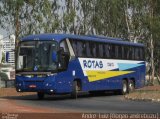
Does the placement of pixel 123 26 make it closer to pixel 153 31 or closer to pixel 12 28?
pixel 153 31

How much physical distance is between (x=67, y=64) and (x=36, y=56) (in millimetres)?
1616

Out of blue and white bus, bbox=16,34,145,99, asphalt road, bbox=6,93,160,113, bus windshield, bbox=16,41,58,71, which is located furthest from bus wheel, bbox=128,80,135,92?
bus windshield, bbox=16,41,58,71

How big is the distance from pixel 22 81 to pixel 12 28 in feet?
77.9

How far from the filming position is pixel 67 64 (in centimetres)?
2705

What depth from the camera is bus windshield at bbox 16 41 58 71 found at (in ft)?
86.3

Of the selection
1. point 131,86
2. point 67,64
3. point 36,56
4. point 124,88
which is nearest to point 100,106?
point 67,64

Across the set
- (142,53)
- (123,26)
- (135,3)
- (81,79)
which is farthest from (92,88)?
(123,26)

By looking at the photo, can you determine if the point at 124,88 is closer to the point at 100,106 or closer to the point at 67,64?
the point at 67,64

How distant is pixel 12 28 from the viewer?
5019 cm

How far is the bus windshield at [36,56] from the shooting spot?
26.3 metres

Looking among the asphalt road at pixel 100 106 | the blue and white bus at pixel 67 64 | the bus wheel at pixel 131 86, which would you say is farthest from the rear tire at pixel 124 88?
the asphalt road at pixel 100 106

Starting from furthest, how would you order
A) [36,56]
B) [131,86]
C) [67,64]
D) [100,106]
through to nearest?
[131,86]
[67,64]
[36,56]
[100,106]

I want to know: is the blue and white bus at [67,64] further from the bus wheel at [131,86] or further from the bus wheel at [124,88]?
the bus wheel at [131,86]

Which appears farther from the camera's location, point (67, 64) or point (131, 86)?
point (131, 86)
